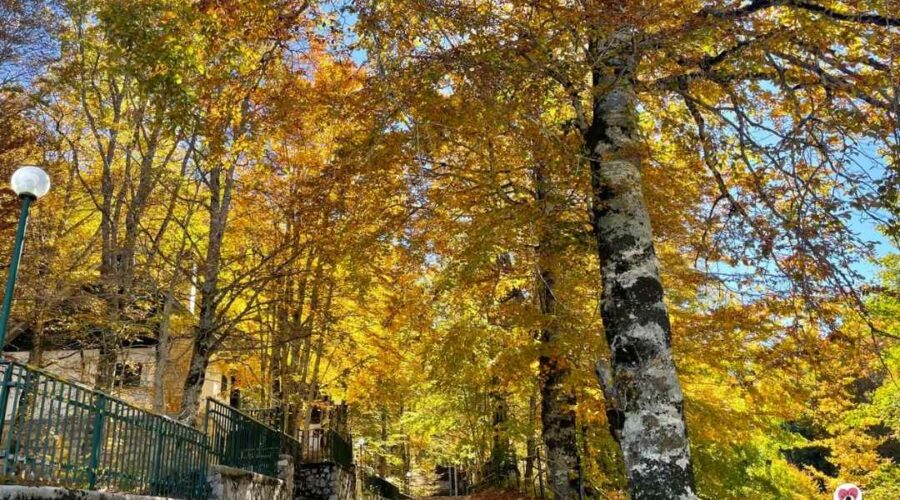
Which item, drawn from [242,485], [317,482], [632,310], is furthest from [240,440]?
[632,310]

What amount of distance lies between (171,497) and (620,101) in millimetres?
7900

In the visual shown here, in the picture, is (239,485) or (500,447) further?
(500,447)

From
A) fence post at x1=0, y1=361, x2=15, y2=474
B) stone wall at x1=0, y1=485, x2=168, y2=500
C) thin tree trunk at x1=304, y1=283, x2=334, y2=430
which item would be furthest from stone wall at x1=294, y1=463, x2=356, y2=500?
fence post at x1=0, y1=361, x2=15, y2=474

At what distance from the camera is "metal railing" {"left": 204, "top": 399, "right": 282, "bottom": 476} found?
11523 mm

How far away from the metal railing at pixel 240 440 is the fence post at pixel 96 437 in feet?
11.5

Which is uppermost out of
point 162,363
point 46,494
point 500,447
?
point 162,363

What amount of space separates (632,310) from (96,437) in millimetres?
6063

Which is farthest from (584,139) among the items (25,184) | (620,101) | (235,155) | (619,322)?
(25,184)

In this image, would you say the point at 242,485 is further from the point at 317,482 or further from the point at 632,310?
the point at 632,310

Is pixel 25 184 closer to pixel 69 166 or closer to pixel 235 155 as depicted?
pixel 235 155

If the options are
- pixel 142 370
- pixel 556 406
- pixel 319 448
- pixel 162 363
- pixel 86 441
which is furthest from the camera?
pixel 142 370

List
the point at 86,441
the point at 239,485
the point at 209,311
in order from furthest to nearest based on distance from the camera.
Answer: the point at 209,311 < the point at 239,485 < the point at 86,441

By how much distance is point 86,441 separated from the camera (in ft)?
24.3

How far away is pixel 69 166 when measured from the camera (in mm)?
15961
